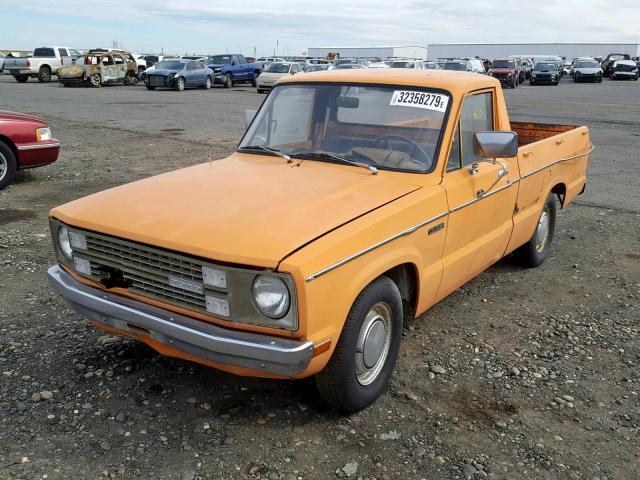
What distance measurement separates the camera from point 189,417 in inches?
131

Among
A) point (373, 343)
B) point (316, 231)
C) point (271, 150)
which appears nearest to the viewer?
point (316, 231)

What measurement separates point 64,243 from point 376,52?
81.1 meters

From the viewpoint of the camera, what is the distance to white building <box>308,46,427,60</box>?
7900cm

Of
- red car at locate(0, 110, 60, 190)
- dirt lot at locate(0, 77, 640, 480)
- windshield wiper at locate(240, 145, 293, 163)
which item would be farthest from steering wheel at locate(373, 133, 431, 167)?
red car at locate(0, 110, 60, 190)

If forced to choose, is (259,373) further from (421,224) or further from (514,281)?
(514,281)

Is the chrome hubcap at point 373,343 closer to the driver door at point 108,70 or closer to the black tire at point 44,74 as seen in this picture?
the driver door at point 108,70

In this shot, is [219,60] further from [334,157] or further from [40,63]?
[334,157]

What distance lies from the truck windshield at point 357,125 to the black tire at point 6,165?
5147 millimetres

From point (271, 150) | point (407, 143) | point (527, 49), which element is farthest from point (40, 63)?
point (527, 49)

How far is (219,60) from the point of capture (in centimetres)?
3450

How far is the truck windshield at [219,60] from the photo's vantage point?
1344 inches

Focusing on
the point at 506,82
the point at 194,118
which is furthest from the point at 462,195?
the point at 506,82

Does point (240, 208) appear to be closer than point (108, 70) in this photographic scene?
Yes

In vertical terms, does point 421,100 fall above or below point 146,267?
above
